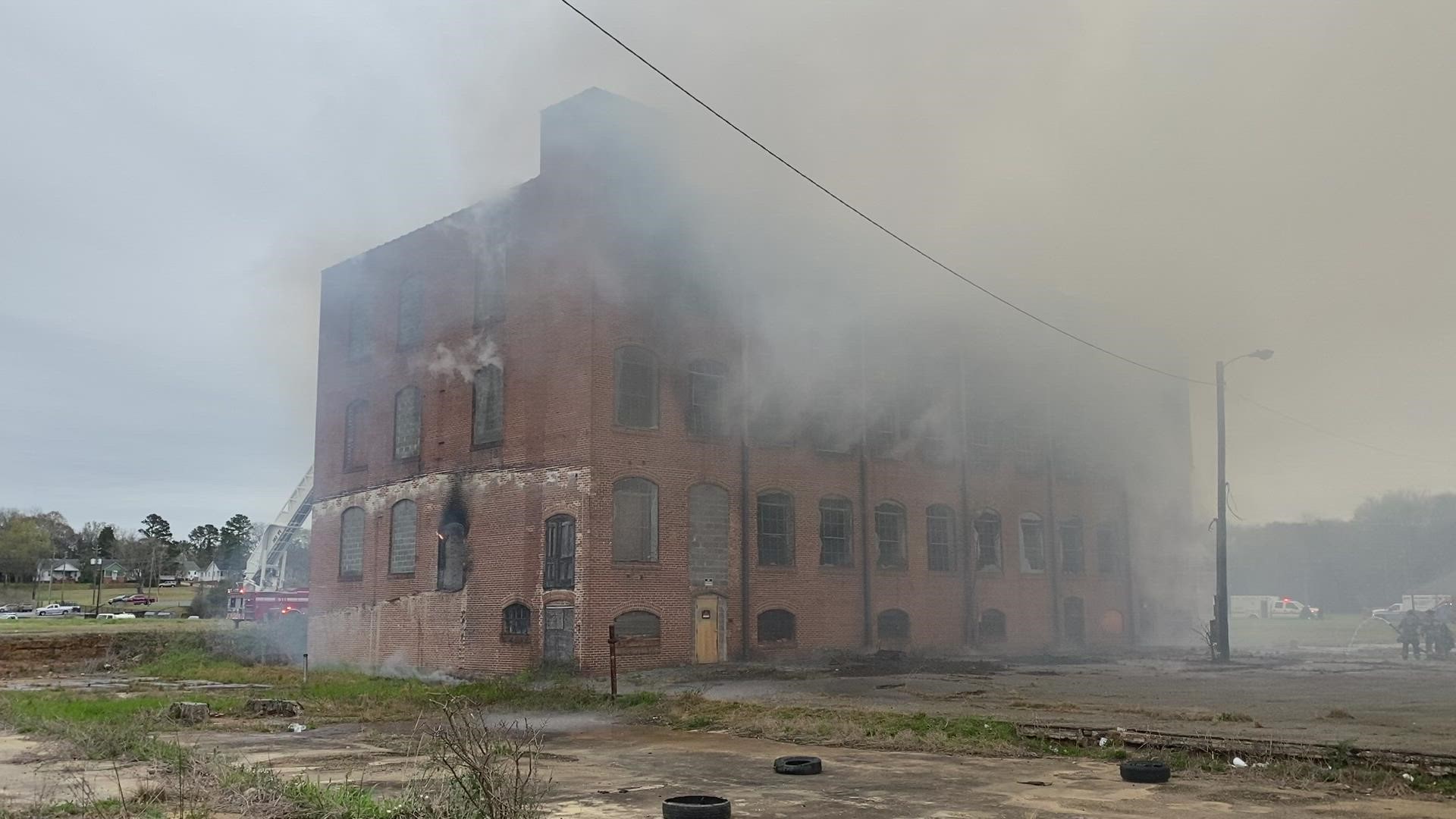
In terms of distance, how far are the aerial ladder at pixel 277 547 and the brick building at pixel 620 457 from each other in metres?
5.78

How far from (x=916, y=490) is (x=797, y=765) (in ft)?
60.8

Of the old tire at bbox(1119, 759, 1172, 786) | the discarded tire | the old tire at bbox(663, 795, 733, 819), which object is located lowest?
the discarded tire

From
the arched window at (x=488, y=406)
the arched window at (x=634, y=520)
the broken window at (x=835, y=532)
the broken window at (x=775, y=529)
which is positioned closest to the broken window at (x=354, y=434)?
the arched window at (x=488, y=406)

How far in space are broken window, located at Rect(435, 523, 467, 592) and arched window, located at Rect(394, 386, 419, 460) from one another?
2.97 meters

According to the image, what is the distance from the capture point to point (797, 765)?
9.61m

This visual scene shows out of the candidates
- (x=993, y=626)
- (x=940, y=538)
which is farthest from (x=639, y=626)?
(x=993, y=626)

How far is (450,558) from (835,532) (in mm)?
8979

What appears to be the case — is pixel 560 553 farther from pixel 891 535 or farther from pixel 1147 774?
pixel 1147 774

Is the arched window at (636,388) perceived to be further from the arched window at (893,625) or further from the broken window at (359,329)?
the broken window at (359,329)

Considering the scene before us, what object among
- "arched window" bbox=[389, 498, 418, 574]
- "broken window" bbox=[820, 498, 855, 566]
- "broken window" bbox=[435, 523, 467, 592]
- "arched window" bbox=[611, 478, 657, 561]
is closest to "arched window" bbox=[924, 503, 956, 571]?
"broken window" bbox=[820, 498, 855, 566]

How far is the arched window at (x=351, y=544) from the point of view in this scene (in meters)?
26.1

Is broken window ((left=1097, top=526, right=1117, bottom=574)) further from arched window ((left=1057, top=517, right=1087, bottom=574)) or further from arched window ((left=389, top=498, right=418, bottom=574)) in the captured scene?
arched window ((left=389, top=498, right=418, bottom=574))

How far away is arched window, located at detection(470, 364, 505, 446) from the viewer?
22.8 meters

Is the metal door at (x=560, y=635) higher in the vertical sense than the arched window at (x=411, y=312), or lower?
lower
